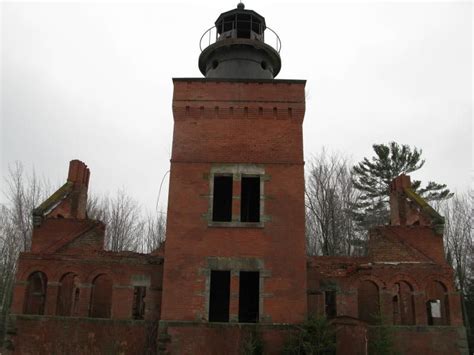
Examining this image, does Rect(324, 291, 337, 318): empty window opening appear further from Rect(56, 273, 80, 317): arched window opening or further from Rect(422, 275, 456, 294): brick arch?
Rect(56, 273, 80, 317): arched window opening

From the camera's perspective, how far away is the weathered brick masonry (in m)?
14.6

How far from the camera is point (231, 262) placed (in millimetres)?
14914

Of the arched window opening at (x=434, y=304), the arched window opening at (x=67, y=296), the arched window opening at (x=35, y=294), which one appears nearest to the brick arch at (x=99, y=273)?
the arched window opening at (x=67, y=296)

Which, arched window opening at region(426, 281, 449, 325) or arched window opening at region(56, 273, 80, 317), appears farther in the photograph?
arched window opening at region(426, 281, 449, 325)

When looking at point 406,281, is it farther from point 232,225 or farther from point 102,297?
point 102,297

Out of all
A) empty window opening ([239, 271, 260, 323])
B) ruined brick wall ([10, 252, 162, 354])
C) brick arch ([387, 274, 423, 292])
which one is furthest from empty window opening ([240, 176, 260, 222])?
brick arch ([387, 274, 423, 292])

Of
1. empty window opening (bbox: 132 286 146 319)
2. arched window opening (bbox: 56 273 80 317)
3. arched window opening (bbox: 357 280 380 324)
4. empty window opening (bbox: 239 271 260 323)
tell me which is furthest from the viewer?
empty window opening (bbox: 132 286 146 319)

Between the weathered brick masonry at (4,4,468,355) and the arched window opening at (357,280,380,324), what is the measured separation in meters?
0.05

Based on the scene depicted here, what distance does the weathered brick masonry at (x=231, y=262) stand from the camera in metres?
14.6

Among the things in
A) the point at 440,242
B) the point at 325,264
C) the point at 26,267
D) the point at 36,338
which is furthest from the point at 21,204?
the point at 440,242

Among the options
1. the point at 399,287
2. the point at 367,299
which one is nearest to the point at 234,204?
the point at 367,299

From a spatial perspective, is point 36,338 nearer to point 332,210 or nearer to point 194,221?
point 194,221

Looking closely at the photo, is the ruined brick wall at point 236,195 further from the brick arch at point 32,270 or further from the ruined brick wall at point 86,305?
the brick arch at point 32,270

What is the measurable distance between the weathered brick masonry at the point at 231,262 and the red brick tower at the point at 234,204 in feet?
0.11
